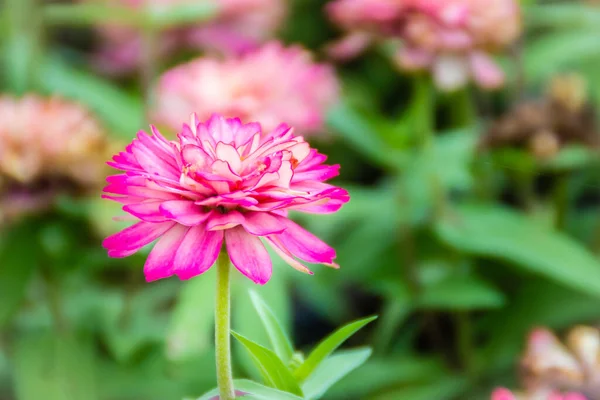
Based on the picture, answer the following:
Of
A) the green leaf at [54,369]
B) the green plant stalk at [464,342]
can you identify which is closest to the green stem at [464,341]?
the green plant stalk at [464,342]

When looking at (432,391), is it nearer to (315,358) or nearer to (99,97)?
(315,358)

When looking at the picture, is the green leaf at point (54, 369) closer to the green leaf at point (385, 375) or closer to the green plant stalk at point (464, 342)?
the green leaf at point (385, 375)

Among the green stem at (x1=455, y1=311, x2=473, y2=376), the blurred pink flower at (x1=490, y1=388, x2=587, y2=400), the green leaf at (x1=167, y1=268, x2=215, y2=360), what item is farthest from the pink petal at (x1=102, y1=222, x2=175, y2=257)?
the green stem at (x1=455, y1=311, x2=473, y2=376)

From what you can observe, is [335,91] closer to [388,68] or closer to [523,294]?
[523,294]

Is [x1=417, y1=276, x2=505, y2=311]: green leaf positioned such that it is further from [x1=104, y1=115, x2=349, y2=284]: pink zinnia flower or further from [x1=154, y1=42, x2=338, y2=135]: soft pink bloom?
[x1=104, y1=115, x2=349, y2=284]: pink zinnia flower

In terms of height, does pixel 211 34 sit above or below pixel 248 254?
above

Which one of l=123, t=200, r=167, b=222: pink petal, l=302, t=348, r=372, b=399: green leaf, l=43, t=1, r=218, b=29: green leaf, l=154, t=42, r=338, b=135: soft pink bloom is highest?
l=43, t=1, r=218, b=29: green leaf

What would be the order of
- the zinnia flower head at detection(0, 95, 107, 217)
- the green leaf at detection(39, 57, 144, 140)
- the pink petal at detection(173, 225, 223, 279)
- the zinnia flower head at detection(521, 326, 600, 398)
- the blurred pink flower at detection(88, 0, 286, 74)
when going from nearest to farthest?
the pink petal at detection(173, 225, 223, 279), the zinnia flower head at detection(521, 326, 600, 398), the zinnia flower head at detection(0, 95, 107, 217), the green leaf at detection(39, 57, 144, 140), the blurred pink flower at detection(88, 0, 286, 74)

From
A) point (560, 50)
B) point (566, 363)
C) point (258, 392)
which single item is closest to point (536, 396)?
point (566, 363)
